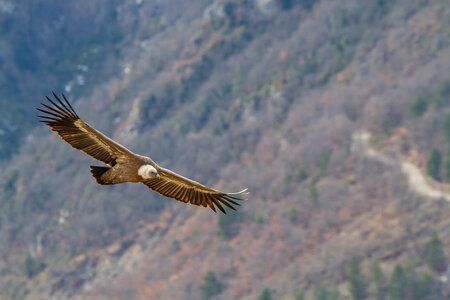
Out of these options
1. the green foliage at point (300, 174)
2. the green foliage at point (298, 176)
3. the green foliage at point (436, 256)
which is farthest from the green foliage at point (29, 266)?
the green foliage at point (436, 256)

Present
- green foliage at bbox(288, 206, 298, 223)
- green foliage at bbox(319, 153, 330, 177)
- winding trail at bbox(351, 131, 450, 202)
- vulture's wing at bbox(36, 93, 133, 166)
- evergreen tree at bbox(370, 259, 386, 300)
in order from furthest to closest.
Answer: green foliage at bbox(319, 153, 330, 177) < green foliage at bbox(288, 206, 298, 223) < winding trail at bbox(351, 131, 450, 202) < evergreen tree at bbox(370, 259, 386, 300) < vulture's wing at bbox(36, 93, 133, 166)

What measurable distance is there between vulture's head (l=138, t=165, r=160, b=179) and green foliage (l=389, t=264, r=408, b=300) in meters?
61.5

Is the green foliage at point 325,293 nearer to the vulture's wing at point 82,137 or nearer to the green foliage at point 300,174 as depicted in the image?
the green foliage at point 300,174

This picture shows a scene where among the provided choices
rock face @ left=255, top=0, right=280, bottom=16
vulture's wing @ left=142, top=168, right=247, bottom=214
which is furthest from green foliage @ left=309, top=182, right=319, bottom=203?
vulture's wing @ left=142, top=168, right=247, bottom=214

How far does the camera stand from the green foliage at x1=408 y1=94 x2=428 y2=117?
106550 millimetres

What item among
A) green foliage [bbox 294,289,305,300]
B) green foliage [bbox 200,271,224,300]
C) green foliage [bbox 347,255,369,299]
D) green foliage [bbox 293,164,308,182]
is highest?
green foliage [bbox 293,164,308,182]

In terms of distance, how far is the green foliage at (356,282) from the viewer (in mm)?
80500

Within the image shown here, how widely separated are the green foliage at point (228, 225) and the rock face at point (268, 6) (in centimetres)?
5264

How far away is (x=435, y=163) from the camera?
92375 mm

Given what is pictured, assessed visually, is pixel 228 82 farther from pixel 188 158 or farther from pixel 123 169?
pixel 123 169

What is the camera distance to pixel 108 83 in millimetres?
153875

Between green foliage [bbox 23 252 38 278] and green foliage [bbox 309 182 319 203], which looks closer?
green foliage [bbox 309 182 319 203]

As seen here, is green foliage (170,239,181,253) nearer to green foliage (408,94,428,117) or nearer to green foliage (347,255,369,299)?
green foliage (347,255,369,299)

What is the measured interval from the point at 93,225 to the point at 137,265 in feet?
42.9
